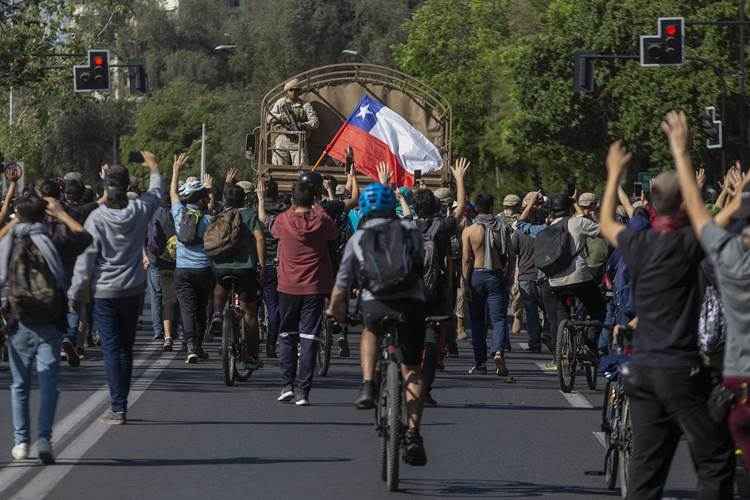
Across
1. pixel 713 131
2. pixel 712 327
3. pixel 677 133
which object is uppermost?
pixel 677 133

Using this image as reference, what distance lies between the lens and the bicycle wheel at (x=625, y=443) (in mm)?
10242

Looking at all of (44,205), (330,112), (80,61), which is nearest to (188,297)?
(44,205)

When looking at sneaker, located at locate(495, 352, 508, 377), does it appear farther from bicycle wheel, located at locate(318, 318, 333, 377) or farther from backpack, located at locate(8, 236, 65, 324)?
backpack, located at locate(8, 236, 65, 324)

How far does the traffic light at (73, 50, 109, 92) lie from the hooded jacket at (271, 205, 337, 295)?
80.5 ft

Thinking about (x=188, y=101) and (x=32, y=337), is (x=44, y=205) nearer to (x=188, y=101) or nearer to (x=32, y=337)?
(x=32, y=337)

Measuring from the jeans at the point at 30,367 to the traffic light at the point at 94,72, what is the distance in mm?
27982

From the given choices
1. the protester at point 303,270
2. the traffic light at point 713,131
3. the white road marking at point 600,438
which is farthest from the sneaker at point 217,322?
the traffic light at point 713,131

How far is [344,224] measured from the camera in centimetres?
2023

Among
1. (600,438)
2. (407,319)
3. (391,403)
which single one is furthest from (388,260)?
(600,438)

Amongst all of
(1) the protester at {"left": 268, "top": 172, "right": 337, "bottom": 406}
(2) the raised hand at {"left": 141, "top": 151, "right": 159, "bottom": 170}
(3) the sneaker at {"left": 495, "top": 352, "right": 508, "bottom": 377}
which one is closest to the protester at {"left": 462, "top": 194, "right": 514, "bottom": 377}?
(3) the sneaker at {"left": 495, "top": 352, "right": 508, "bottom": 377}

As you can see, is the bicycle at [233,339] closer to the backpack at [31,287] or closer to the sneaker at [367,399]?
the backpack at [31,287]

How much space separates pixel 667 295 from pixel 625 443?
232cm

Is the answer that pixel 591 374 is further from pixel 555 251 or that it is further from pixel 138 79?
pixel 138 79

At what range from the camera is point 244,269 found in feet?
56.1
